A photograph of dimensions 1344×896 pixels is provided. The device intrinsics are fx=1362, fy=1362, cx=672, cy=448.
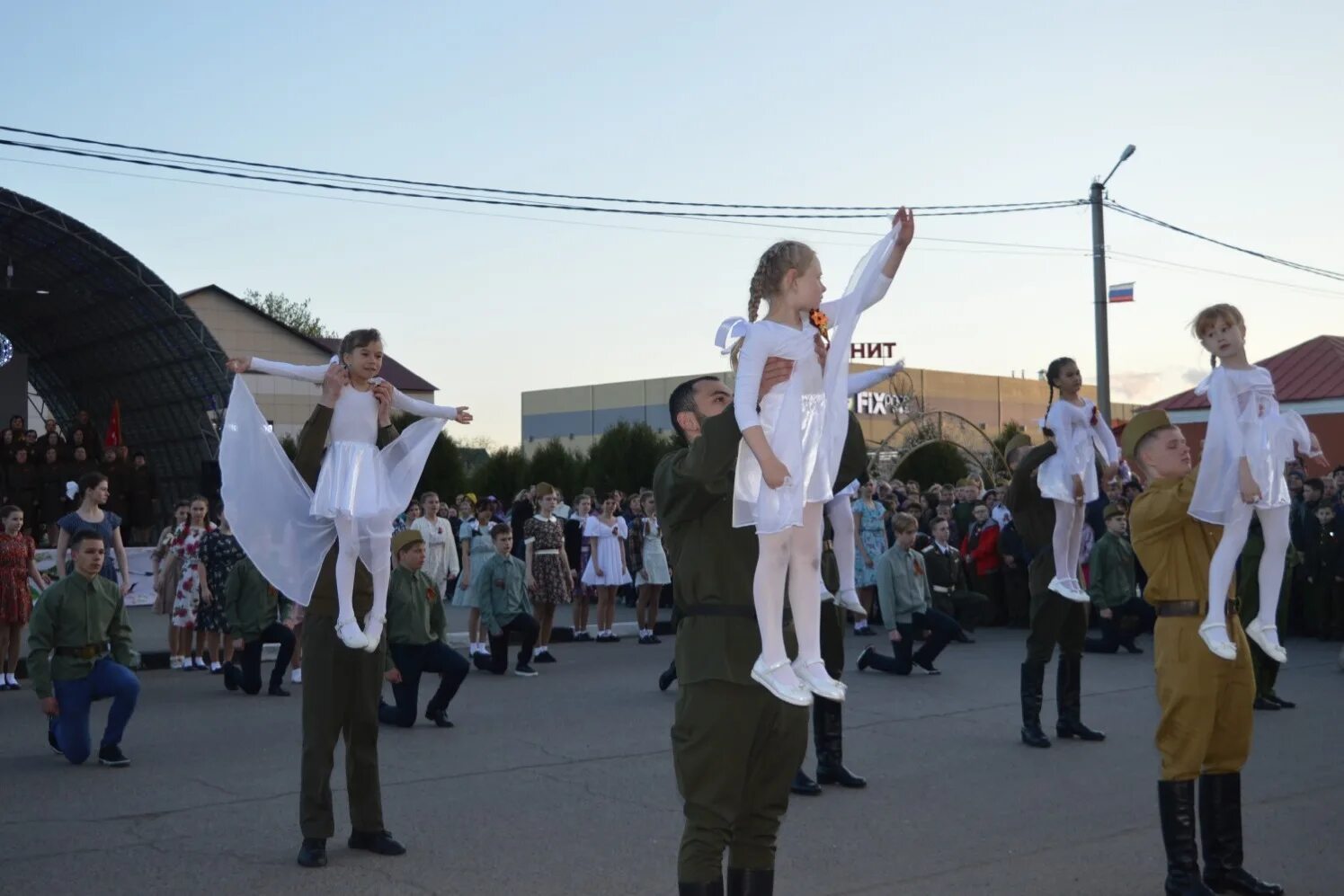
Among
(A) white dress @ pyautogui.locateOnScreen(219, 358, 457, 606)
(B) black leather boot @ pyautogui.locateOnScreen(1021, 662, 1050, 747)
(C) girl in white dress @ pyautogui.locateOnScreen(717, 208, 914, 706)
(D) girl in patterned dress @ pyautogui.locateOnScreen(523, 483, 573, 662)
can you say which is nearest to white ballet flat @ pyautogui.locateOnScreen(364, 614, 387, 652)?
(A) white dress @ pyautogui.locateOnScreen(219, 358, 457, 606)

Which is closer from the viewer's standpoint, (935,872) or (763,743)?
(763,743)

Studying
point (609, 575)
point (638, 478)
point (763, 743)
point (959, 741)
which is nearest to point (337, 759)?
point (959, 741)

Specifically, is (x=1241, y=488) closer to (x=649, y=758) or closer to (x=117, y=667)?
(x=649, y=758)

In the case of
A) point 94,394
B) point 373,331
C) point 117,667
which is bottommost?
point 117,667

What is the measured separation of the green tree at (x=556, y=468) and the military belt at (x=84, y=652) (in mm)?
32724

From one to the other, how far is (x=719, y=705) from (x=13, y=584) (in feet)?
34.7

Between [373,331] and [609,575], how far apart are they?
11.8 meters

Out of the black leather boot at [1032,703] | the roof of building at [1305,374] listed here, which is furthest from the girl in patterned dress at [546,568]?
the roof of building at [1305,374]

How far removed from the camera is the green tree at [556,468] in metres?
42.7

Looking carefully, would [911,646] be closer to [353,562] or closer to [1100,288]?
[353,562]

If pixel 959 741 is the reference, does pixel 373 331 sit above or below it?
above

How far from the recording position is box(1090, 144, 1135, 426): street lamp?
25.0m

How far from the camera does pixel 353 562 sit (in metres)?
6.59

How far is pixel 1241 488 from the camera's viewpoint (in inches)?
234
